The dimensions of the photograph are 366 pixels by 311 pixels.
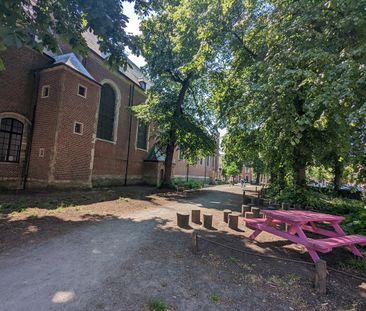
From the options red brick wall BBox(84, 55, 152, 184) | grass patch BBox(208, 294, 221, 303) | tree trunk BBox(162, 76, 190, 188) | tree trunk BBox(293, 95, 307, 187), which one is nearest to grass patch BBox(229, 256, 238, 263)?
grass patch BBox(208, 294, 221, 303)

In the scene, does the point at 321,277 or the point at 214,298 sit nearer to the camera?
the point at 214,298

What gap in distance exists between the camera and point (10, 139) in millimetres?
14258

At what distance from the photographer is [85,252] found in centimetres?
502

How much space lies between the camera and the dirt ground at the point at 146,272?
11.1ft

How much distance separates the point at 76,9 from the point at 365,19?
7.20 m

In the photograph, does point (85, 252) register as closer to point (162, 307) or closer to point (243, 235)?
point (162, 307)

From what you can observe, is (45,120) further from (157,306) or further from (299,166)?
(299,166)

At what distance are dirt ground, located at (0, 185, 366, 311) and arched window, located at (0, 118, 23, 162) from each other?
8.71 meters

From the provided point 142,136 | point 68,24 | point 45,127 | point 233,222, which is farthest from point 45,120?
point 142,136

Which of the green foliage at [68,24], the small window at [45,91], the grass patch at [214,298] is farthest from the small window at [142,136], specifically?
the grass patch at [214,298]

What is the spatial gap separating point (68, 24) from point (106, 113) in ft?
50.6

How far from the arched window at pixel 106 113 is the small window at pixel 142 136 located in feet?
14.4

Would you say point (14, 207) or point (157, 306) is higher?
point (14, 207)

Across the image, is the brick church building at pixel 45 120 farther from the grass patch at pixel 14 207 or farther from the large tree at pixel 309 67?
the large tree at pixel 309 67
